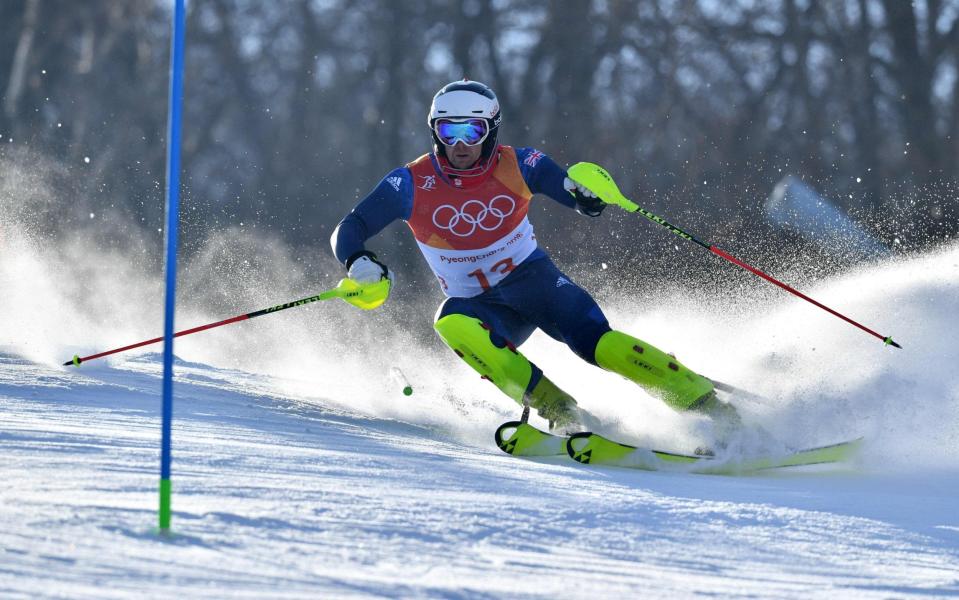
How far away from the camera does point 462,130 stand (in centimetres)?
521

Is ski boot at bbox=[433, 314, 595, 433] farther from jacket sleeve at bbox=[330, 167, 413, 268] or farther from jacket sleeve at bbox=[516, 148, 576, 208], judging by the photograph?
jacket sleeve at bbox=[516, 148, 576, 208]

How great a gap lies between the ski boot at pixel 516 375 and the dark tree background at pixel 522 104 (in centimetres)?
988

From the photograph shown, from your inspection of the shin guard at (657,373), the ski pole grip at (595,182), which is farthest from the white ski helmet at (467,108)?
the shin guard at (657,373)

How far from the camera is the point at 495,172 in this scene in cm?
536

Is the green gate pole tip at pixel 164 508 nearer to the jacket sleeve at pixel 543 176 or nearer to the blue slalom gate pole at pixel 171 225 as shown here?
the blue slalom gate pole at pixel 171 225

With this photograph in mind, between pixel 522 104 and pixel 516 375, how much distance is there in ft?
58.0

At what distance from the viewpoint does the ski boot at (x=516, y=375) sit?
16.1 ft

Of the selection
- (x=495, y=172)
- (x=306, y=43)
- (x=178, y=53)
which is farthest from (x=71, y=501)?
(x=306, y=43)

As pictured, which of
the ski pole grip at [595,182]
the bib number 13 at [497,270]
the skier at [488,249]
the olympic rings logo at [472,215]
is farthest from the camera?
the bib number 13 at [497,270]

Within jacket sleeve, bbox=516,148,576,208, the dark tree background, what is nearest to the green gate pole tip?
jacket sleeve, bbox=516,148,576,208

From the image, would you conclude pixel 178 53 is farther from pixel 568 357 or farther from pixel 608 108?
pixel 608 108

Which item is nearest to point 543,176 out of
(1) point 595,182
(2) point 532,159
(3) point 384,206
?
(2) point 532,159

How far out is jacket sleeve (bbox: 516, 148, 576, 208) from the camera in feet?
17.8

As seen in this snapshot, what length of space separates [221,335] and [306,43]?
1561 cm
